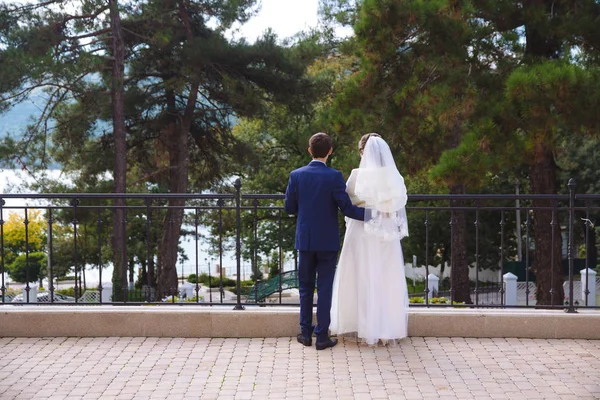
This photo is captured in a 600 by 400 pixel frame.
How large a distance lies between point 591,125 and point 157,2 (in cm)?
1436

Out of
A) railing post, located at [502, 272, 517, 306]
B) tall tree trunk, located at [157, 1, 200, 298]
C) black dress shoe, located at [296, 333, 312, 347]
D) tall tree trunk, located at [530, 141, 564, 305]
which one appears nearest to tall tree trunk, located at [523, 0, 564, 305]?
tall tree trunk, located at [530, 141, 564, 305]

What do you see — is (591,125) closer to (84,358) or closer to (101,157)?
(84,358)

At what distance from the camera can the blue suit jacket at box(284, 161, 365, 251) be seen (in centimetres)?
616

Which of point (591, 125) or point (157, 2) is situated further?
point (157, 2)

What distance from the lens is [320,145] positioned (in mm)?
6180

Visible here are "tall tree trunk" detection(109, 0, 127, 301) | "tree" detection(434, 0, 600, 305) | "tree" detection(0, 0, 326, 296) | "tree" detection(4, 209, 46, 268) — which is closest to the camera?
"tree" detection(434, 0, 600, 305)

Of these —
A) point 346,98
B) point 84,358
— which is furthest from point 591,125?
point 84,358

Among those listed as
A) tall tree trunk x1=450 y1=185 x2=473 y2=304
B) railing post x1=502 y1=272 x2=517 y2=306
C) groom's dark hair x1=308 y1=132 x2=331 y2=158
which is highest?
groom's dark hair x1=308 y1=132 x2=331 y2=158

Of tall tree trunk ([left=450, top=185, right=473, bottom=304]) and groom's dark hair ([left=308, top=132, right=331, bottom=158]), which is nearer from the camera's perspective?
groom's dark hair ([left=308, top=132, right=331, bottom=158])

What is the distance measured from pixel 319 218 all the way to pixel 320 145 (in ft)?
2.02

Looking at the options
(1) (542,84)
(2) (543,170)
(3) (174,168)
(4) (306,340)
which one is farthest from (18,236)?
(4) (306,340)

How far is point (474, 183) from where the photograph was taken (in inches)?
563

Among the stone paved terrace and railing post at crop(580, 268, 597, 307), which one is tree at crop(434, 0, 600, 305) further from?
the stone paved terrace

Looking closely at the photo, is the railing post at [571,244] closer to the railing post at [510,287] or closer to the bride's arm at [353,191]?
the bride's arm at [353,191]
